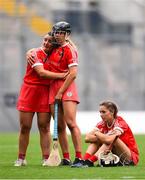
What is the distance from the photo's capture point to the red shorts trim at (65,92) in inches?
498

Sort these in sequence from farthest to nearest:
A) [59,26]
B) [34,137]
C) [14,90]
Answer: [14,90]
[34,137]
[59,26]

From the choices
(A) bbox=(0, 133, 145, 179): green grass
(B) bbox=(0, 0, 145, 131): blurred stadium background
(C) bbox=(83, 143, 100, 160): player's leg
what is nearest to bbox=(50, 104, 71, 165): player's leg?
(A) bbox=(0, 133, 145, 179): green grass

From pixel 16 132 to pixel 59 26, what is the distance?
47.3 feet

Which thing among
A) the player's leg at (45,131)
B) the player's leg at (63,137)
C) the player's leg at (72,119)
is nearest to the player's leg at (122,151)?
the player's leg at (72,119)

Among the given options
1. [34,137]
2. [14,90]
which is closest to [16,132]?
[14,90]

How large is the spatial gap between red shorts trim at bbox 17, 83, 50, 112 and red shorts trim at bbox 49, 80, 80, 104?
0.80ft

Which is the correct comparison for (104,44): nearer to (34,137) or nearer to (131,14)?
(131,14)

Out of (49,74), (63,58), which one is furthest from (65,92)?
(63,58)

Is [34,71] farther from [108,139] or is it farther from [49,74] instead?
[108,139]

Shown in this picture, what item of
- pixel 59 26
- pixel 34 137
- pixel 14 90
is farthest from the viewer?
pixel 14 90

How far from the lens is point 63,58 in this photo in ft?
41.7

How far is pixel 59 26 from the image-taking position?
495 inches

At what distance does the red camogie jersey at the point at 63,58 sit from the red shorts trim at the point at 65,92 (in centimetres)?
20

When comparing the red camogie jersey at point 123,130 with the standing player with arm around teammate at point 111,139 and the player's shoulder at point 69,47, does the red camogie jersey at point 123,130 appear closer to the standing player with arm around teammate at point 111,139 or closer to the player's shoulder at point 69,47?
the standing player with arm around teammate at point 111,139
